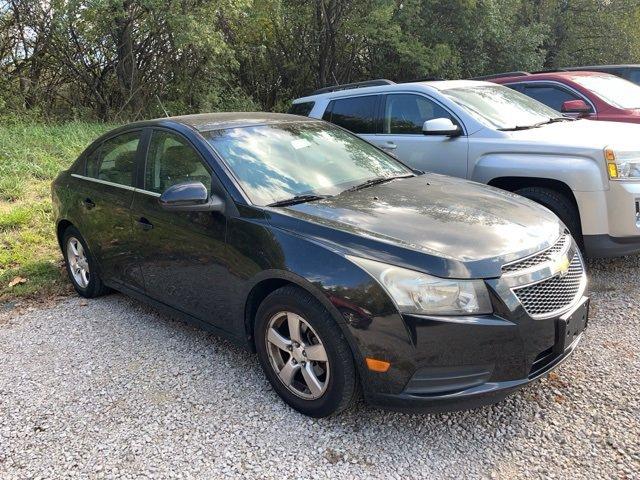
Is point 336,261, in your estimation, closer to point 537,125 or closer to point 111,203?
point 111,203

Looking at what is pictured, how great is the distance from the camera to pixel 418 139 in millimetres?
5723

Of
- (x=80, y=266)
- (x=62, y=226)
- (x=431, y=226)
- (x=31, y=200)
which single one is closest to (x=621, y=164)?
(x=431, y=226)

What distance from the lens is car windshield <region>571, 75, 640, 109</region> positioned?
21.6 ft

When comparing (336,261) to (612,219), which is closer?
(336,261)

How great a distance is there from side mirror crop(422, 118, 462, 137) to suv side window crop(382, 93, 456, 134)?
31 centimetres

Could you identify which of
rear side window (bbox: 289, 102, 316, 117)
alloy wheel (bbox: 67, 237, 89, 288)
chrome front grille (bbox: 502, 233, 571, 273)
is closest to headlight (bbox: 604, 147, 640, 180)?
chrome front grille (bbox: 502, 233, 571, 273)

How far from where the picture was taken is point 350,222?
297 centimetres

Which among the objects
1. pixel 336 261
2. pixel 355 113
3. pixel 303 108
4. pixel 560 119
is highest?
pixel 303 108

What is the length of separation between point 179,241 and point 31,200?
4.63m

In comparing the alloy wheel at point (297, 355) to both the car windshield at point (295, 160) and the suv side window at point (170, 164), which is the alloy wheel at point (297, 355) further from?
the suv side window at point (170, 164)

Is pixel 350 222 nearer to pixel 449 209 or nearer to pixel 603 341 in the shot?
pixel 449 209

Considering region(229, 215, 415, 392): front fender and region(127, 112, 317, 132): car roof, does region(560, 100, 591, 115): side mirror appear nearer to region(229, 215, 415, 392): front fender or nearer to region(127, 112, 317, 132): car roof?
region(127, 112, 317, 132): car roof

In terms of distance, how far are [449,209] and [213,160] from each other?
4.86 feet

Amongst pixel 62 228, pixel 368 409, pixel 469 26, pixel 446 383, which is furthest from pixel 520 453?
pixel 469 26
